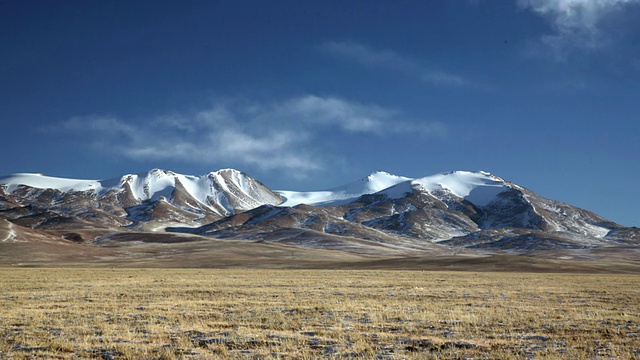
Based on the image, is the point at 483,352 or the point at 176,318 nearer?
the point at 483,352

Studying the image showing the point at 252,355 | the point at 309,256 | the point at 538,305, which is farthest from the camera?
the point at 309,256

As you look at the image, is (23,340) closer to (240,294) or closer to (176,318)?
(176,318)

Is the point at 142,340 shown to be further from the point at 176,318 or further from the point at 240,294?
the point at 240,294

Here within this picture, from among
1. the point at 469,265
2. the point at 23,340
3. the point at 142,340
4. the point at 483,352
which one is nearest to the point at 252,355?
the point at 142,340

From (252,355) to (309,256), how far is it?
142 m

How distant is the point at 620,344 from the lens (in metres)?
17.7

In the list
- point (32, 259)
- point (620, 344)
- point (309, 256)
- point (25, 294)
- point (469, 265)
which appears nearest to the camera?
point (620, 344)

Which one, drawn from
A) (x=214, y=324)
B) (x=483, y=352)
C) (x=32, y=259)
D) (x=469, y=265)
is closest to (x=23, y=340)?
(x=214, y=324)

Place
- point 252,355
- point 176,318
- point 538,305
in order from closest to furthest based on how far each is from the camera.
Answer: point 252,355
point 176,318
point 538,305

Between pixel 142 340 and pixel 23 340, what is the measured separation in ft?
12.9

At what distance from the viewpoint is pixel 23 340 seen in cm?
1806

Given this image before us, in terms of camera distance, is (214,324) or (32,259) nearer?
(214,324)

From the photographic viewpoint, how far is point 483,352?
16.1 meters

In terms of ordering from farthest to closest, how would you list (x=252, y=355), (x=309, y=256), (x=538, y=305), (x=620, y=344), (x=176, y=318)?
(x=309, y=256)
(x=538, y=305)
(x=176, y=318)
(x=620, y=344)
(x=252, y=355)
